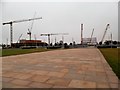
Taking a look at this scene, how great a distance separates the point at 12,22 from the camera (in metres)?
69.9

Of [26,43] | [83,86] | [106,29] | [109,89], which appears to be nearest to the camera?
[109,89]

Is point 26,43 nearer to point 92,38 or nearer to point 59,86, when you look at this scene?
point 92,38

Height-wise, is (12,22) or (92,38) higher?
(12,22)

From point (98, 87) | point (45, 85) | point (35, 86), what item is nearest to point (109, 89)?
point (98, 87)

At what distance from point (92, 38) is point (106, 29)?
1952 cm

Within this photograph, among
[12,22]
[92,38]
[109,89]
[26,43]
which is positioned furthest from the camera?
[92,38]

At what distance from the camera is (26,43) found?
8906 cm

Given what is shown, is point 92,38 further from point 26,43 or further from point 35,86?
point 35,86

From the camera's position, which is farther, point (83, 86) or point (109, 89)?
point (83, 86)

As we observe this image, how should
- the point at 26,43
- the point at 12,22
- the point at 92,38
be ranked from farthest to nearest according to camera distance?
the point at 92,38
the point at 26,43
the point at 12,22

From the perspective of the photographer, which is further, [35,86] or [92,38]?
[92,38]

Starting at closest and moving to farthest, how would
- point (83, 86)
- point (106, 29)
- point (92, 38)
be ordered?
1. point (83, 86)
2. point (106, 29)
3. point (92, 38)

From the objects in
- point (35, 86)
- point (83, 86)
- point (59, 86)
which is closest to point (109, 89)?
point (83, 86)

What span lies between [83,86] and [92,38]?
9618cm
